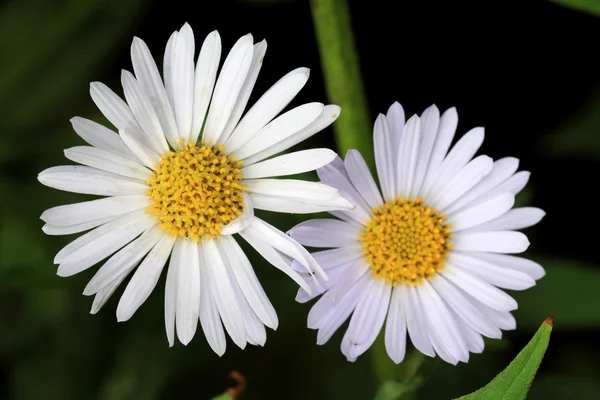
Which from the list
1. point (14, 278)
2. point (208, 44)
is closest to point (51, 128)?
point (14, 278)

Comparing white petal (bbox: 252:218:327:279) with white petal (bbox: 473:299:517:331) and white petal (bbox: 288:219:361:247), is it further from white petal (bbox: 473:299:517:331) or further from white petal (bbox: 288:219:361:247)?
white petal (bbox: 473:299:517:331)

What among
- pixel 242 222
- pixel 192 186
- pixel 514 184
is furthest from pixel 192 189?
pixel 514 184

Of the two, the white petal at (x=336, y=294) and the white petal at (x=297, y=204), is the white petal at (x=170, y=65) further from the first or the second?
the white petal at (x=336, y=294)

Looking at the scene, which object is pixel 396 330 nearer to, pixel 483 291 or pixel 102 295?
pixel 483 291

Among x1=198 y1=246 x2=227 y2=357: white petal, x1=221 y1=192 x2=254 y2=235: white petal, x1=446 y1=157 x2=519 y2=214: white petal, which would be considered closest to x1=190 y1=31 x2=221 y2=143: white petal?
x1=221 y1=192 x2=254 y2=235: white petal

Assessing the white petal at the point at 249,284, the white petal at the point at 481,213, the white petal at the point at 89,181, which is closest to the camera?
the white petal at the point at 89,181

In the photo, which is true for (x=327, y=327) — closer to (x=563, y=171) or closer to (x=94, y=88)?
(x=94, y=88)

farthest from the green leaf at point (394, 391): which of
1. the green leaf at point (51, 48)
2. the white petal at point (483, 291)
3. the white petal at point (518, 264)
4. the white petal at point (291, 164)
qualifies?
the green leaf at point (51, 48)
